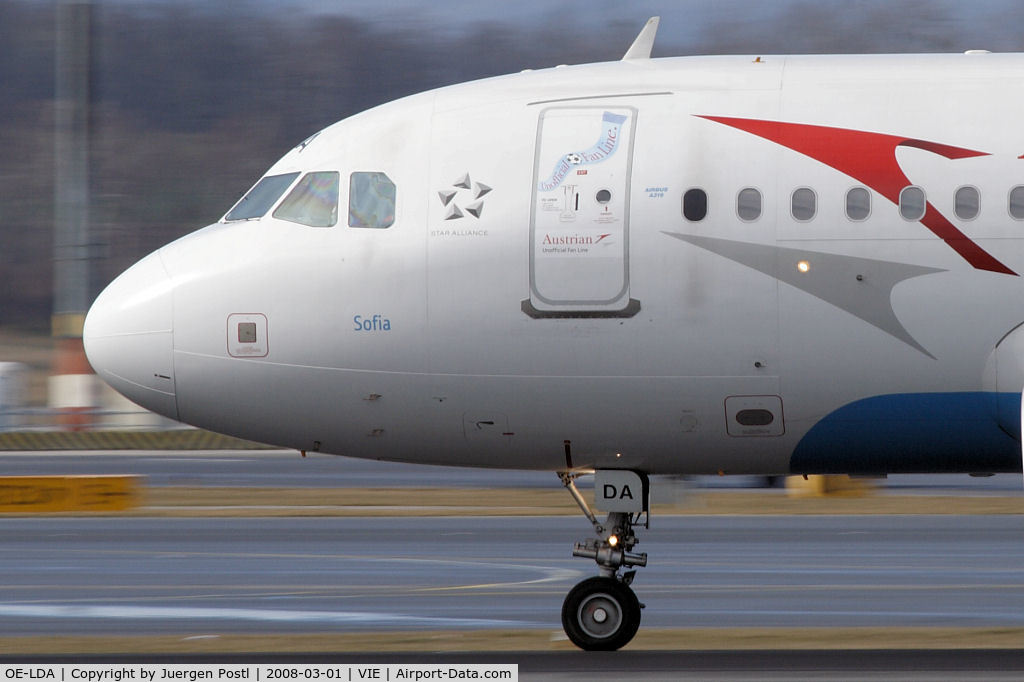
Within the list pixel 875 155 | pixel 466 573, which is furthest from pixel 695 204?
pixel 466 573

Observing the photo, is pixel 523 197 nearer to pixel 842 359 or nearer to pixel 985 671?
pixel 842 359

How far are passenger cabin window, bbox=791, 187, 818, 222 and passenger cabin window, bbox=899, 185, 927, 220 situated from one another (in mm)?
568

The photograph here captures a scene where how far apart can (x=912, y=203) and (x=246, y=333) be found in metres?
4.64

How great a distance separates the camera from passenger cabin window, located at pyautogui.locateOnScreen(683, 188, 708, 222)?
1166 cm

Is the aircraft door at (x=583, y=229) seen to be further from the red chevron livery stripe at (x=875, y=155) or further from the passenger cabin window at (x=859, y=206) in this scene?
the passenger cabin window at (x=859, y=206)

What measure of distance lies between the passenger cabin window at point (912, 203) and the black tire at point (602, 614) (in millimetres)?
3369

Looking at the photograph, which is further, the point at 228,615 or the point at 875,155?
the point at 228,615

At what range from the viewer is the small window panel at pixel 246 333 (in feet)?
39.8

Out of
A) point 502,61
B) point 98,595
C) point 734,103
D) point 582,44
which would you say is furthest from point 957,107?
point 502,61

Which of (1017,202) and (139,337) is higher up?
(1017,202)

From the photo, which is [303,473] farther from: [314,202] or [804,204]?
[804,204]

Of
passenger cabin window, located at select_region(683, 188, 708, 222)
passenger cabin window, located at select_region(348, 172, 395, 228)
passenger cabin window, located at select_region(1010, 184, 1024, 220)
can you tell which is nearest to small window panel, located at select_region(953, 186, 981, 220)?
passenger cabin window, located at select_region(1010, 184, 1024, 220)

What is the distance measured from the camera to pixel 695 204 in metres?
11.7

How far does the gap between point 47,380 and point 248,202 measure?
7054 cm
